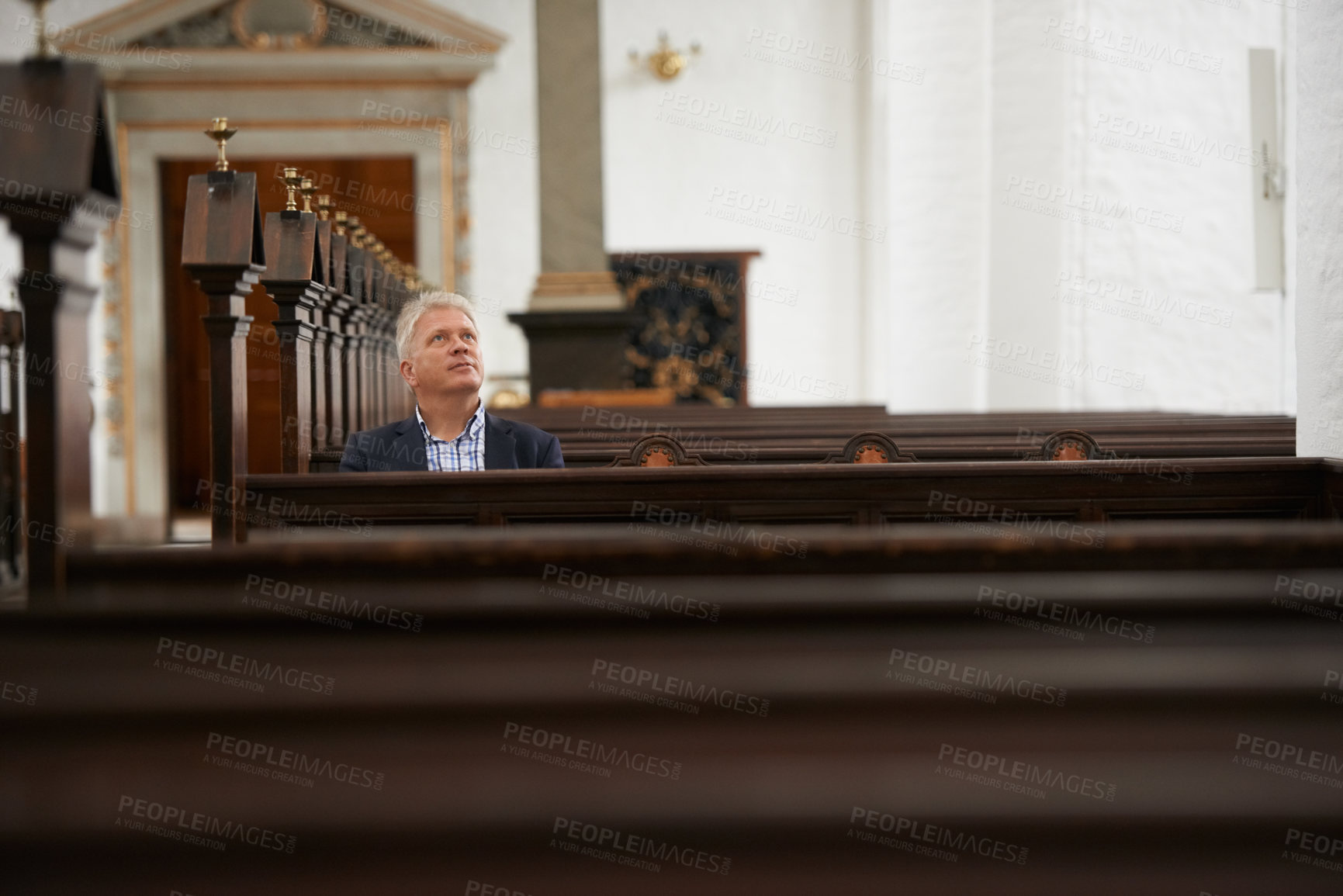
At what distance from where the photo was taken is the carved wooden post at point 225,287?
2.55 meters

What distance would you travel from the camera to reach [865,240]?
1154cm

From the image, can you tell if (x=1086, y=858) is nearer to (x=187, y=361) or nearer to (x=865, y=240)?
(x=865, y=240)

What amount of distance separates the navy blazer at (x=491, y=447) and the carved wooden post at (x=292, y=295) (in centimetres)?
Result: 28

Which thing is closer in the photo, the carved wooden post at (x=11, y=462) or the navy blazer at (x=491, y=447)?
the carved wooden post at (x=11, y=462)

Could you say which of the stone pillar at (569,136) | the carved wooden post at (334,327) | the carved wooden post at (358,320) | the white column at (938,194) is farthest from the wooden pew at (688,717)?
the white column at (938,194)

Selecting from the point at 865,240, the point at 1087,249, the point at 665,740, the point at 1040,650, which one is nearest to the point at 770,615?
the point at 665,740

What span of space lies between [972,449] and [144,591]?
2.64 meters

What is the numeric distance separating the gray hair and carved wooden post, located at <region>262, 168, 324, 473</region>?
0.29 meters

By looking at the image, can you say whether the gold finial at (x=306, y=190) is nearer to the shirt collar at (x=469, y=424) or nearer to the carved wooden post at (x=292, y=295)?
the carved wooden post at (x=292, y=295)

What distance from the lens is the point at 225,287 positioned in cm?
269

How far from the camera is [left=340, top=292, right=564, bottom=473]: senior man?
3.31 m

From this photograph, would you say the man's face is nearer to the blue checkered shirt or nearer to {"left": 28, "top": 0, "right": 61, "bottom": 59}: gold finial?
the blue checkered shirt

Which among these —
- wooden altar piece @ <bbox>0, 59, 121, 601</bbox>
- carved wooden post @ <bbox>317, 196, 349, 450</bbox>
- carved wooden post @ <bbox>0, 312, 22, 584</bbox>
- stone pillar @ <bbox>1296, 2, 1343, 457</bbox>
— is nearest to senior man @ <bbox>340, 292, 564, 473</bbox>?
carved wooden post @ <bbox>317, 196, 349, 450</bbox>

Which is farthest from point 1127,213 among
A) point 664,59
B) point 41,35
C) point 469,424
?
point 41,35
